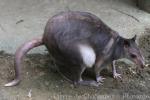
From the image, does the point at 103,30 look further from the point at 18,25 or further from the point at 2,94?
the point at 18,25

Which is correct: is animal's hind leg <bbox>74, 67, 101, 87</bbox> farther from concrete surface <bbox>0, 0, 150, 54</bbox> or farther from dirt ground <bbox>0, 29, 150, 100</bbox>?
concrete surface <bbox>0, 0, 150, 54</bbox>

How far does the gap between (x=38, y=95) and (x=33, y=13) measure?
1576 millimetres

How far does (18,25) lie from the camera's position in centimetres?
512

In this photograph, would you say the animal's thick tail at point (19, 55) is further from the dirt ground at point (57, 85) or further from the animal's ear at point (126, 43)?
the animal's ear at point (126, 43)

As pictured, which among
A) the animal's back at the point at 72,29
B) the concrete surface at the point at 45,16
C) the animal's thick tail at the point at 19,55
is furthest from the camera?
the concrete surface at the point at 45,16

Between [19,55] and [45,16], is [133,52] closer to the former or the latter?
[19,55]

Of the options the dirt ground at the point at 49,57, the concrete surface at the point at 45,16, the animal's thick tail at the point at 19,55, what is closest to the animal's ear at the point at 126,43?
the dirt ground at the point at 49,57

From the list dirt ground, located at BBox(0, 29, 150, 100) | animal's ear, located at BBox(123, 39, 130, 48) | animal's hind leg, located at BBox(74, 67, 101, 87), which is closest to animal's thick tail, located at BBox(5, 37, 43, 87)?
dirt ground, located at BBox(0, 29, 150, 100)

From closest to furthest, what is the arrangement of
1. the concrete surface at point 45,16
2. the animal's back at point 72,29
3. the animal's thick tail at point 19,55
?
the animal's back at point 72,29 → the animal's thick tail at point 19,55 → the concrete surface at point 45,16

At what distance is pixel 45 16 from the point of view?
5.34 metres

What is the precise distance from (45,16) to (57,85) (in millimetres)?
1373

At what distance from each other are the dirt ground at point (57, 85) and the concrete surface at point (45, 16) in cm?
31

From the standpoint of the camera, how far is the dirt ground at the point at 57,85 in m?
4.06

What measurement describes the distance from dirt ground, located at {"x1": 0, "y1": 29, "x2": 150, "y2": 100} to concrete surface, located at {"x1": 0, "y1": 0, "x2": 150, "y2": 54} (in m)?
0.31
